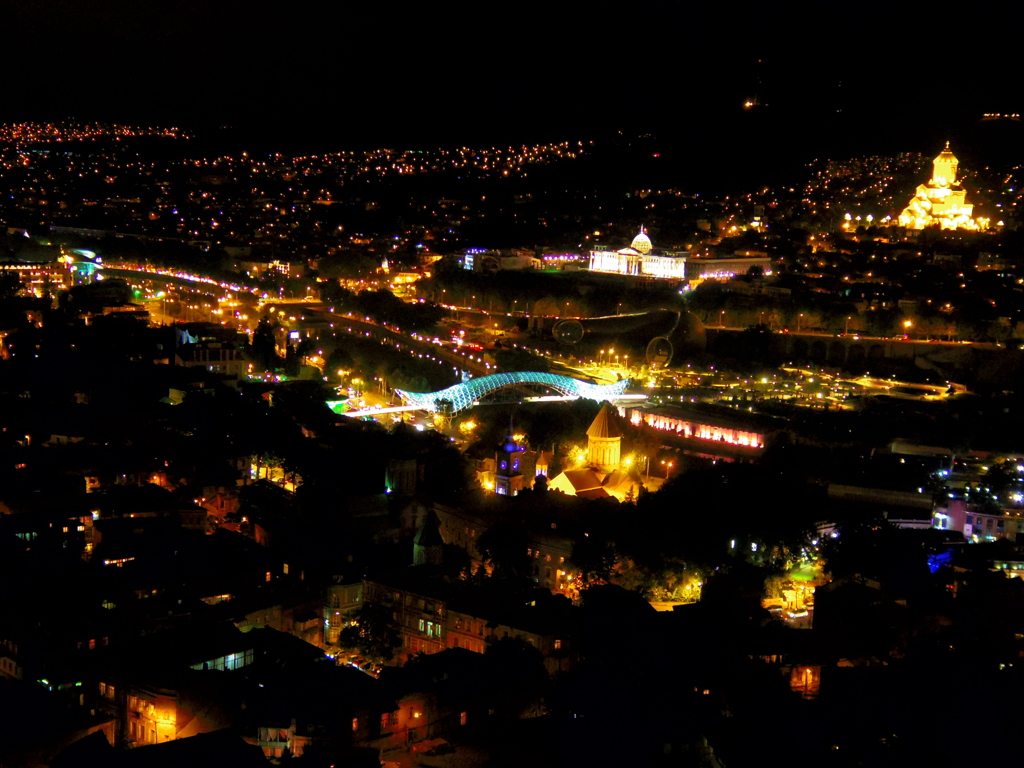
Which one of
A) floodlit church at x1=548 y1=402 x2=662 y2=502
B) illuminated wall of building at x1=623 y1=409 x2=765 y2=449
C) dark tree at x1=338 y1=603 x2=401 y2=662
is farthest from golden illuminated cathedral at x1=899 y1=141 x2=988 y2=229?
dark tree at x1=338 y1=603 x2=401 y2=662

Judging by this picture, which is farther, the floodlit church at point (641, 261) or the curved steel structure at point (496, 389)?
the floodlit church at point (641, 261)

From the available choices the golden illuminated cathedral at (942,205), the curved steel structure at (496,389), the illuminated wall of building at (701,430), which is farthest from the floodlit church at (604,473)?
the golden illuminated cathedral at (942,205)

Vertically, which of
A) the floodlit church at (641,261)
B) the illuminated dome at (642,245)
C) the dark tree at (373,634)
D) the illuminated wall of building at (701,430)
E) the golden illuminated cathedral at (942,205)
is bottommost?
the dark tree at (373,634)

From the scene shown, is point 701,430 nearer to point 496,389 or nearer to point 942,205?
point 496,389

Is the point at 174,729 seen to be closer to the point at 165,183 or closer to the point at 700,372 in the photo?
the point at 700,372

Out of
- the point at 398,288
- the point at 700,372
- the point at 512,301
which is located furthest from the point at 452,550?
the point at 398,288

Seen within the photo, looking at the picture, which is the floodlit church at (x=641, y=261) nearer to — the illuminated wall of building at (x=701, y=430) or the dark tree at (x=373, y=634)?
the illuminated wall of building at (x=701, y=430)

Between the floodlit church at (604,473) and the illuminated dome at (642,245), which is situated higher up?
the illuminated dome at (642,245)
